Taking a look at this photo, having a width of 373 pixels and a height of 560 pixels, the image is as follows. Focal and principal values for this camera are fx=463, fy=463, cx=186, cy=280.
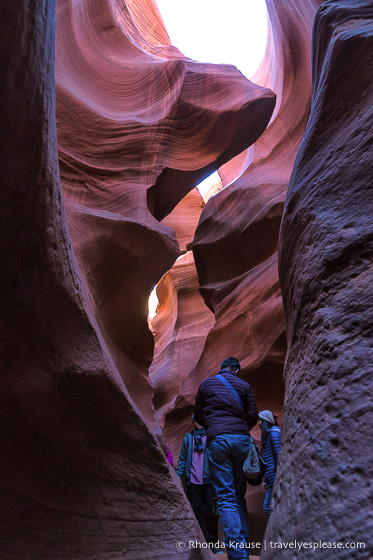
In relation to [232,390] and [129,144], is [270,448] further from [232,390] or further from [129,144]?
[129,144]

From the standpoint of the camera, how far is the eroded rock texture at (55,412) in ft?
8.35

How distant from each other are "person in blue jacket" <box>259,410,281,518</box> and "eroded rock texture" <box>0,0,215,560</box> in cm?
104

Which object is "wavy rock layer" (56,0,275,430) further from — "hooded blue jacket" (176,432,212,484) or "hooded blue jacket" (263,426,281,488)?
"hooded blue jacket" (263,426,281,488)

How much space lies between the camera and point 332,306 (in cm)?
227

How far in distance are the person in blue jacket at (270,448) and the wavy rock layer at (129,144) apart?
5.84ft

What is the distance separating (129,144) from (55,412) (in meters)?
5.02

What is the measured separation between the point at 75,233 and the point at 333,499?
3767mm

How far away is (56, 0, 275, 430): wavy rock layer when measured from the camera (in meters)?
5.47

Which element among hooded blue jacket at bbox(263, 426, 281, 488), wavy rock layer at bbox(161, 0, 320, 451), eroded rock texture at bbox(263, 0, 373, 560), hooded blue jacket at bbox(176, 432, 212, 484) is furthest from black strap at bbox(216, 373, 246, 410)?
wavy rock layer at bbox(161, 0, 320, 451)

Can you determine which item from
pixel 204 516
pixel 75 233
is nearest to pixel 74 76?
pixel 75 233

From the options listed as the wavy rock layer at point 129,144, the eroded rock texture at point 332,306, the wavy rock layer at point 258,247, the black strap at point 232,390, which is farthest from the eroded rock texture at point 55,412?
the wavy rock layer at point 258,247

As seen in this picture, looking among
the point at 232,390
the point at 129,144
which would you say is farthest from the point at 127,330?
the point at 129,144

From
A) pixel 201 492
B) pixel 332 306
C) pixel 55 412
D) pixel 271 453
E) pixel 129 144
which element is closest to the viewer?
pixel 332 306

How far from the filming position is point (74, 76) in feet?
24.2
